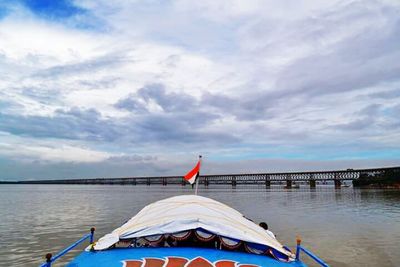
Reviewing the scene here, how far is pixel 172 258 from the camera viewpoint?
7977mm


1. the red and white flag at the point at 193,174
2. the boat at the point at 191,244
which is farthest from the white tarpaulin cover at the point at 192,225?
the red and white flag at the point at 193,174

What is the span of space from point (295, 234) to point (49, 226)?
16322 millimetres

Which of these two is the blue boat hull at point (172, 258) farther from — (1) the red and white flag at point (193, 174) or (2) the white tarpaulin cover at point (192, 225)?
→ (1) the red and white flag at point (193, 174)

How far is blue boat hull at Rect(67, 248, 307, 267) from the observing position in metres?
7.65

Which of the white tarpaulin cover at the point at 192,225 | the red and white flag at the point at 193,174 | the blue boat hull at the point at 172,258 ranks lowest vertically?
the blue boat hull at the point at 172,258

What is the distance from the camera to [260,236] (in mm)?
9352

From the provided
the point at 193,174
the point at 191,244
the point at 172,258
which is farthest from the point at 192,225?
the point at 193,174

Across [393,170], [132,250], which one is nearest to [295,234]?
[132,250]

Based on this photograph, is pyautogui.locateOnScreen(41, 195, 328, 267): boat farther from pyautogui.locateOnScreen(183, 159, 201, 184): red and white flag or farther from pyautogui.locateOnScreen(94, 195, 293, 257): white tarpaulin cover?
pyautogui.locateOnScreen(183, 159, 201, 184): red and white flag

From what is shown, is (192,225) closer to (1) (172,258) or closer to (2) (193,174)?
(1) (172,258)

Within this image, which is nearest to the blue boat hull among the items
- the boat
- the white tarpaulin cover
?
the boat

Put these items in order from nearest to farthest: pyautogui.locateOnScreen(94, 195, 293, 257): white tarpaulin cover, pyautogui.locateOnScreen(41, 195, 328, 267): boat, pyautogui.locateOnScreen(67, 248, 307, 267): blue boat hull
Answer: pyautogui.locateOnScreen(67, 248, 307, 267): blue boat hull, pyautogui.locateOnScreen(41, 195, 328, 267): boat, pyautogui.locateOnScreen(94, 195, 293, 257): white tarpaulin cover

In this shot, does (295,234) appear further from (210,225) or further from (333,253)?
(210,225)

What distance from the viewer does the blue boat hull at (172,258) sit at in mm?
7652
